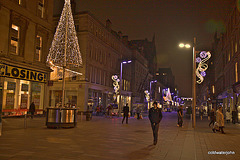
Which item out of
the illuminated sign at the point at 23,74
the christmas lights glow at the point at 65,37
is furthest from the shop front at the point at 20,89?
the christmas lights glow at the point at 65,37

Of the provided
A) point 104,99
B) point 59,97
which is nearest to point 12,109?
point 59,97

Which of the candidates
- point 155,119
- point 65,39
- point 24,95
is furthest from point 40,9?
point 155,119

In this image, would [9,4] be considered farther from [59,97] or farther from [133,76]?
[133,76]

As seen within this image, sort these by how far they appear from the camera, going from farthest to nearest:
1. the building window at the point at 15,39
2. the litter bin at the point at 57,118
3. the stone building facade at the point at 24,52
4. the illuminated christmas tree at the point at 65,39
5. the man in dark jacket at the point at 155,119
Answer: the building window at the point at 15,39
the stone building facade at the point at 24,52
the illuminated christmas tree at the point at 65,39
the litter bin at the point at 57,118
the man in dark jacket at the point at 155,119

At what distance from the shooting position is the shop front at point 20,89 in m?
22.1

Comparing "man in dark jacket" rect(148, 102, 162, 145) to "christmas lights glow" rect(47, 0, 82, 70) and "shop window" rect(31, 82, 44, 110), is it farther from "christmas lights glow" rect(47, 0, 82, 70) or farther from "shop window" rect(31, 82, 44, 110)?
"shop window" rect(31, 82, 44, 110)

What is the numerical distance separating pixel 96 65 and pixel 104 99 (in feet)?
25.1

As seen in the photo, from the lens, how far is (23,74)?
23.6 m

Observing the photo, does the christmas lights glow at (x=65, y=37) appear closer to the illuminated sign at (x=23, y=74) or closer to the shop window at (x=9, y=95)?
the illuminated sign at (x=23, y=74)

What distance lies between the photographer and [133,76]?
65.2m

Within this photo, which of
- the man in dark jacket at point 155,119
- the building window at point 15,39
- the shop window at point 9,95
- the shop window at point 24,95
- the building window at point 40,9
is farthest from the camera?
the building window at point 40,9

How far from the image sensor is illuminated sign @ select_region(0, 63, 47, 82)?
71.5ft

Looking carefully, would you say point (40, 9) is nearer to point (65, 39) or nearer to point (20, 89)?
point (20, 89)

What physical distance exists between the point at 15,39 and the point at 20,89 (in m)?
4.87
